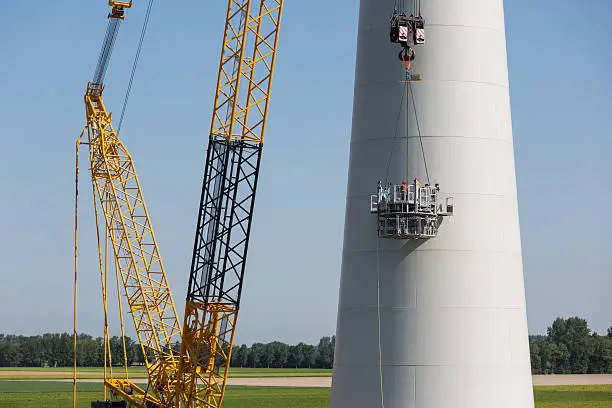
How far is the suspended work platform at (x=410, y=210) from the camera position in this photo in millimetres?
38781

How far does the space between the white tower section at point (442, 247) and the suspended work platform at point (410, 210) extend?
1.62ft

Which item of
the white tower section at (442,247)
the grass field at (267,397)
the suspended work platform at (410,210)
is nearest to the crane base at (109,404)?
the grass field at (267,397)

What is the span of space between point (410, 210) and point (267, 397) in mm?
107731

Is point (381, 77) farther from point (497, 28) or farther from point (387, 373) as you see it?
point (387, 373)

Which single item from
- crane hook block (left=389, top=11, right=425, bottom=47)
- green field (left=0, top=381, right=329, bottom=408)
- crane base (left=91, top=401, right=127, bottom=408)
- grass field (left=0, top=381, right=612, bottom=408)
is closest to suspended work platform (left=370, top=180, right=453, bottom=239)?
crane hook block (left=389, top=11, right=425, bottom=47)

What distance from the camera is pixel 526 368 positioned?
131 feet

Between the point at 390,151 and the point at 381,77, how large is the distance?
9.39 ft

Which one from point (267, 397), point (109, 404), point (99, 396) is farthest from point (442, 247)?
point (99, 396)

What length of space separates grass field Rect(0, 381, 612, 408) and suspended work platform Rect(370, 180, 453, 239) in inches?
3071

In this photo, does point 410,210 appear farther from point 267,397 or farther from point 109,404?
point 267,397

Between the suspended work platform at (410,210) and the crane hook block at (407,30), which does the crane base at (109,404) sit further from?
the crane hook block at (407,30)

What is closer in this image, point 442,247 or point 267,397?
point 442,247

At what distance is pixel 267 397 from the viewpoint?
143375 millimetres

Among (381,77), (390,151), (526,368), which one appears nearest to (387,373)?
(526,368)
